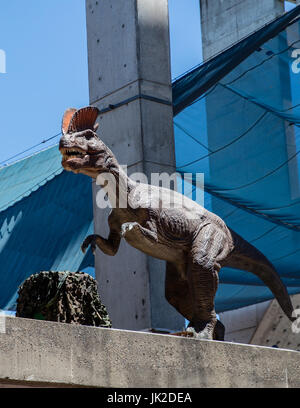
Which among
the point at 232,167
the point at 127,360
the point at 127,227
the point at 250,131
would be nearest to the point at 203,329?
the point at 127,227

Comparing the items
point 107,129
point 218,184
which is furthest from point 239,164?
point 107,129

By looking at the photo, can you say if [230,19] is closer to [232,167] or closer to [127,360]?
[232,167]

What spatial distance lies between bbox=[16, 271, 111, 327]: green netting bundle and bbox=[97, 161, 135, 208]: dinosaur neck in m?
0.91

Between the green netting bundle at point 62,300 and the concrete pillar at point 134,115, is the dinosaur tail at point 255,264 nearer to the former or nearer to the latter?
the concrete pillar at point 134,115

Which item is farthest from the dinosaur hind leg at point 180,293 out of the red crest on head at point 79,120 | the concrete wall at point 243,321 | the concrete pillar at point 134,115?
the concrete wall at point 243,321

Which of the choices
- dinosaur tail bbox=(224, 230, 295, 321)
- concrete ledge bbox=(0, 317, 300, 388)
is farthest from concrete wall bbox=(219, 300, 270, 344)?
concrete ledge bbox=(0, 317, 300, 388)

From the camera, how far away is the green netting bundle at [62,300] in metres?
6.17

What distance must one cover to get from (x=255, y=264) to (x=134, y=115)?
7.82 ft

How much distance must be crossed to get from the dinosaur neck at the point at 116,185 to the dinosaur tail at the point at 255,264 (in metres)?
1.12

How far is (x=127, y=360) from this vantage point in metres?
5.47

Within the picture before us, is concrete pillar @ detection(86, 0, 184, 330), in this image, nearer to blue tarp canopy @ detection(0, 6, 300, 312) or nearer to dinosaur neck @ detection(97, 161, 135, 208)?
blue tarp canopy @ detection(0, 6, 300, 312)

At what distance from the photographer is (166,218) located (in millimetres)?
7098
